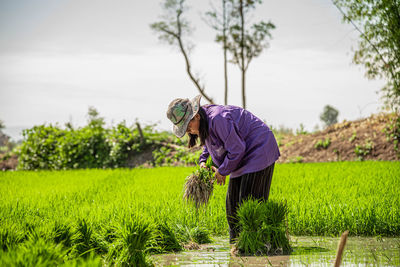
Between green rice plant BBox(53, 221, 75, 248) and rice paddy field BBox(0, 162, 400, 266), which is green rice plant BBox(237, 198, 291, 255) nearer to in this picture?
rice paddy field BBox(0, 162, 400, 266)

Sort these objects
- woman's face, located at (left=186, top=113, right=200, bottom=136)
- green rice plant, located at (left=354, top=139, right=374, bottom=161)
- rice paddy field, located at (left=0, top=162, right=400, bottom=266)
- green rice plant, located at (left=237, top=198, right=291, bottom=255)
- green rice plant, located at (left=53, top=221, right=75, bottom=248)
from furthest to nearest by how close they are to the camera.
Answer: green rice plant, located at (left=354, top=139, right=374, bottom=161) < woman's face, located at (left=186, top=113, right=200, bottom=136) < green rice plant, located at (left=237, top=198, right=291, bottom=255) < green rice plant, located at (left=53, top=221, right=75, bottom=248) < rice paddy field, located at (left=0, top=162, right=400, bottom=266)

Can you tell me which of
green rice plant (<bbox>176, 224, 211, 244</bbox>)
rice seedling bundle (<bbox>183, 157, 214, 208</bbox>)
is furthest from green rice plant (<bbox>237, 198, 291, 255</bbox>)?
rice seedling bundle (<bbox>183, 157, 214, 208</bbox>)

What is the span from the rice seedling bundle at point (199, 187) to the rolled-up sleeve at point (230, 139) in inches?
44.2

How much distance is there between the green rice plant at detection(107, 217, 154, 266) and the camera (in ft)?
11.6

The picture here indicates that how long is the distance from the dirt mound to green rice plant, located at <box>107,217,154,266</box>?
1049 cm

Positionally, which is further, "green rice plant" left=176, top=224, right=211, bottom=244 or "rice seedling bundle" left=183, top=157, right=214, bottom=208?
"rice seedling bundle" left=183, top=157, right=214, bottom=208

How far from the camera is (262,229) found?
389 cm

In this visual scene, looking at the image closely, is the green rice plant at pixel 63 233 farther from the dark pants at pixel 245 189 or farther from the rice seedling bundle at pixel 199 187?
the rice seedling bundle at pixel 199 187

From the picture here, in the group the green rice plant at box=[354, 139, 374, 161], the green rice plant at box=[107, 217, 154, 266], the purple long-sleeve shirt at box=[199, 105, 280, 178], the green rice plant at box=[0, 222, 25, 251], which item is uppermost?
the purple long-sleeve shirt at box=[199, 105, 280, 178]

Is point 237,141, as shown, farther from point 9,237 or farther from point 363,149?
point 363,149

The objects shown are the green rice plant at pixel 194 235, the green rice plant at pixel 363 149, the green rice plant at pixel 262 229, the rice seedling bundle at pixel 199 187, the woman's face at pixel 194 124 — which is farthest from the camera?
the green rice plant at pixel 363 149

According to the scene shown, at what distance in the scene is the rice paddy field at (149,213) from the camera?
3475 millimetres

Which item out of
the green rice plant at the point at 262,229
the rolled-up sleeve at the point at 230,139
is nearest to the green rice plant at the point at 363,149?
the green rice plant at the point at 262,229

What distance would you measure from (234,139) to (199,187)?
4.38 ft
